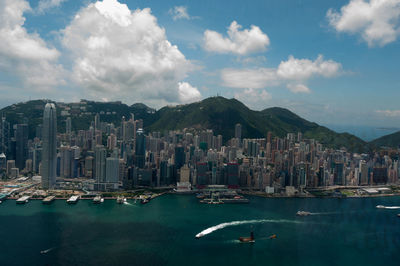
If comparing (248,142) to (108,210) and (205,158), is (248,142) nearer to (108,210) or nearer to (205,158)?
(205,158)

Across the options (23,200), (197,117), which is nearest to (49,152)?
(23,200)

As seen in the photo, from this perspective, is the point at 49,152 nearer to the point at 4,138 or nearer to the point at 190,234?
the point at 4,138

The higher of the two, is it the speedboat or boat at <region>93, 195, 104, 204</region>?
boat at <region>93, 195, 104, 204</region>

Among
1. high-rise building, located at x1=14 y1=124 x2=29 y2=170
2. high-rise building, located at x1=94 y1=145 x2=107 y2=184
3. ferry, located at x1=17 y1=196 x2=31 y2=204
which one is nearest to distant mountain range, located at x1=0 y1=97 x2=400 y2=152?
high-rise building, located at x1=14 y1=124 x2=29 y2=170

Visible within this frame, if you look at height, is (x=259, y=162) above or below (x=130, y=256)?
above

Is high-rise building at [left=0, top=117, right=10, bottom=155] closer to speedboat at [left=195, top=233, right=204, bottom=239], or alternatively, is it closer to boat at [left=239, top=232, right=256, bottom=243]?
speedboat at [left=195, top=233, right=204, bottom=239]

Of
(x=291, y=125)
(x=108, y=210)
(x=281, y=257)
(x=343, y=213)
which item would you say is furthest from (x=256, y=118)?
(x=281, y=257)
